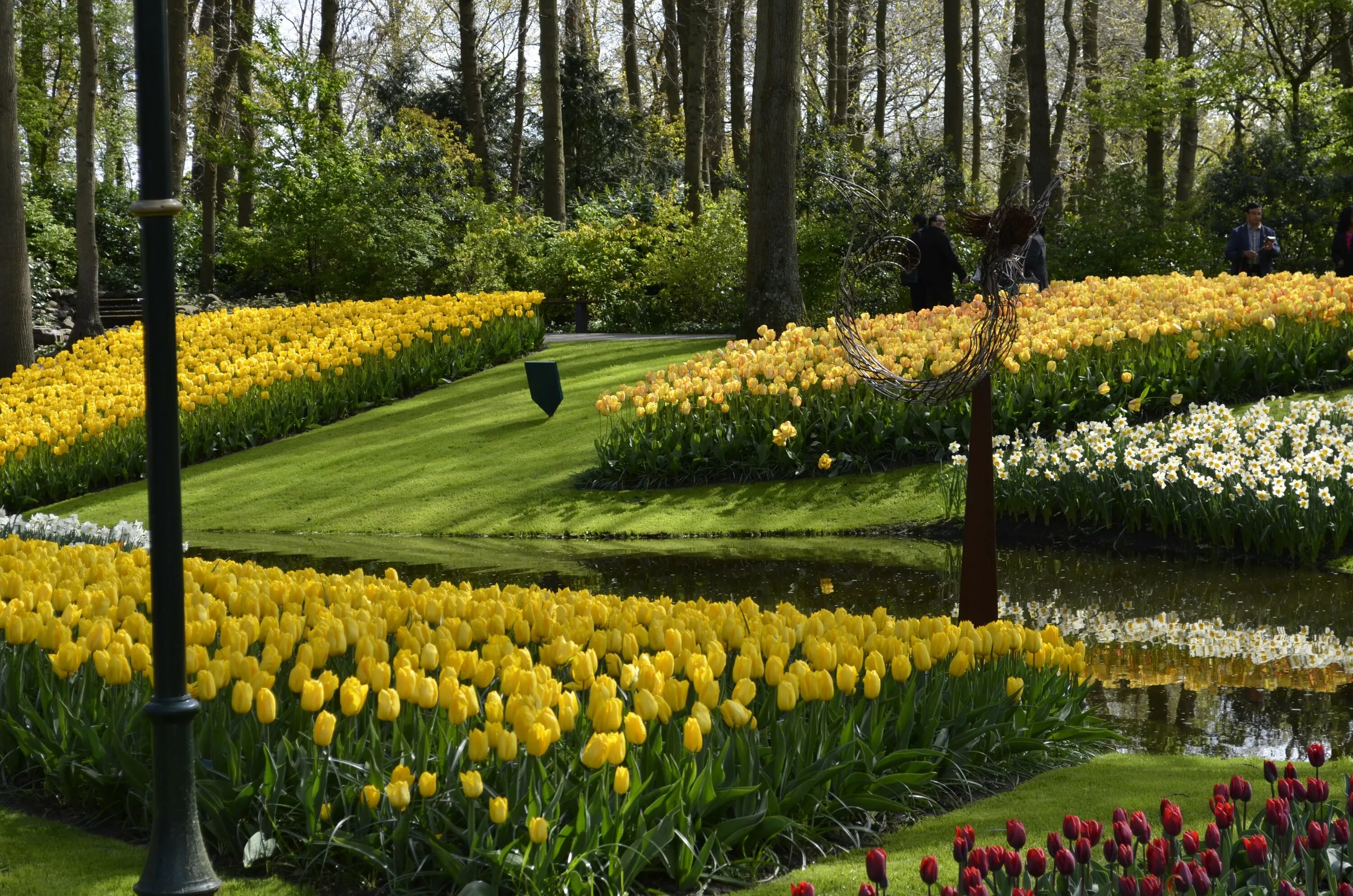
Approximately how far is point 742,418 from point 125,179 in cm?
3829

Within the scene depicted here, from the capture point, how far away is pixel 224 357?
1614 cm

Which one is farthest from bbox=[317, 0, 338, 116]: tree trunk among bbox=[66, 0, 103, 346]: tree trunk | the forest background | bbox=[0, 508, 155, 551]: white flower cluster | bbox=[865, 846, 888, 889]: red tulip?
bbox=[865, 846, 888, 889]: red tulip

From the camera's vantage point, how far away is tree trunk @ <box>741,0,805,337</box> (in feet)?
50.3

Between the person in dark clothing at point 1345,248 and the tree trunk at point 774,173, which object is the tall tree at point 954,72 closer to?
the tree trunk at point 774,173

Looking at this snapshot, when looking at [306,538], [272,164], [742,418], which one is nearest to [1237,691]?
[742,418]

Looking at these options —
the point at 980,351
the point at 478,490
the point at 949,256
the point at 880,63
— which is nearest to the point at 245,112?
the point at 880,63

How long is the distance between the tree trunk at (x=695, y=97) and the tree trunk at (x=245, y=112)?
8.62m

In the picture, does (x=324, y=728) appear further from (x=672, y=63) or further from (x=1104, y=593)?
(x=672, y=63)

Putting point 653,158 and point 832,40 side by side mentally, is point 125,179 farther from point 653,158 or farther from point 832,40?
point 832,40

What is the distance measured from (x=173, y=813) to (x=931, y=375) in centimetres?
836

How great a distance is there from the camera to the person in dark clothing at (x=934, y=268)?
53.4 ft

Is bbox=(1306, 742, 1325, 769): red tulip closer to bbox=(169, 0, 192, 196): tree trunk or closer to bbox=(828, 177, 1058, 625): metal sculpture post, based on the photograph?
bbox=(828, 177, 1058, 625): metal sculpture post

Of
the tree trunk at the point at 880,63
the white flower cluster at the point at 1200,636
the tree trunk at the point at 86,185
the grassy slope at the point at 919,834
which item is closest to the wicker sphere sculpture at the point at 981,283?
the white flower cluster at the point at 1200,636

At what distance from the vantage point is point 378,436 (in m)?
13.7
